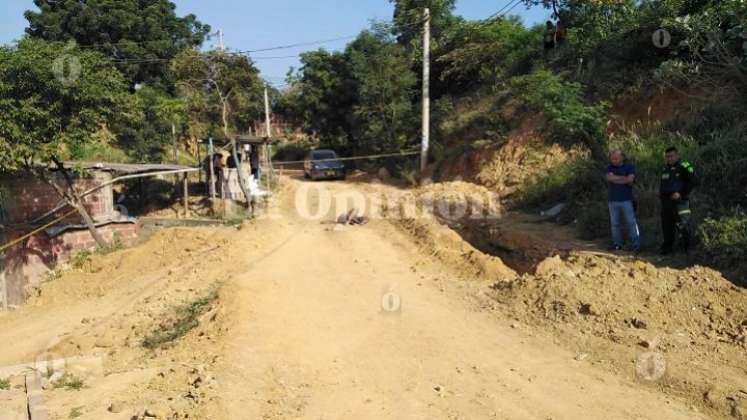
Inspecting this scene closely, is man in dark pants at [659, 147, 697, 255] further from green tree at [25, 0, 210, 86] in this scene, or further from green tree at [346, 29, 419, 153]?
green tree at [25, 0, 210, 86]

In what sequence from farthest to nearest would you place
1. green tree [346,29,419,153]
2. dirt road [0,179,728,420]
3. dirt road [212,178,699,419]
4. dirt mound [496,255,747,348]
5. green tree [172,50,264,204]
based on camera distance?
green tree [346,29,419,153], green tree [172,50,264,204], dirt mound [496,255,747,348], dirt road [0,179,728,420], dirt road [212,178,699,419]

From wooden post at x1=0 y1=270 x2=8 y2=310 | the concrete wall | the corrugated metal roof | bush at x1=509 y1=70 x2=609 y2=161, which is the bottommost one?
wooden post at x1=0 y1=270 x2=8 y2=310

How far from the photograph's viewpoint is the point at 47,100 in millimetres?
12500

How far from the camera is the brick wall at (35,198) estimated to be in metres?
14.6

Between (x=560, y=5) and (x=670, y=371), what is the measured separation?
17.2m

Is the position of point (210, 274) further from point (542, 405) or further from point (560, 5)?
point (560, 5)

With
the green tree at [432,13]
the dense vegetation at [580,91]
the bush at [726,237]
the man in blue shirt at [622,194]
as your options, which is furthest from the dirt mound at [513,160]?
the green tree at [432,13]

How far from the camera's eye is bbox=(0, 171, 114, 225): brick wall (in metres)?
14.6

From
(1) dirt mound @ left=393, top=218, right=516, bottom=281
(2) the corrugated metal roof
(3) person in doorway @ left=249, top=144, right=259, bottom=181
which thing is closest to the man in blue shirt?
(1) dirt mound @ left=393, top=218, right=516, bottom=281

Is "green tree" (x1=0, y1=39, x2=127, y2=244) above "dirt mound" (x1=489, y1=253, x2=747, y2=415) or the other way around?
above

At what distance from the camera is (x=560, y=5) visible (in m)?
19.8

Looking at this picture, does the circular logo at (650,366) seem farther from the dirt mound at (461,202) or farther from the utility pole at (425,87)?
the utility pole at (425,87)

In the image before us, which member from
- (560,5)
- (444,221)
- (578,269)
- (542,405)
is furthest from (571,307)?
(560,5)

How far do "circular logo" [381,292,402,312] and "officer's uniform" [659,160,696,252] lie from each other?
3.69 m
